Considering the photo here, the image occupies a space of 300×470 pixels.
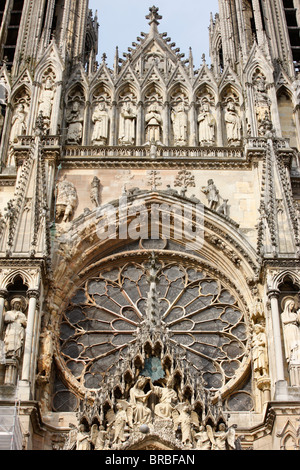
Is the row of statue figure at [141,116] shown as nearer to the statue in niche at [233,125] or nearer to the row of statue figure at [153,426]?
the statue in niche at [233,125]

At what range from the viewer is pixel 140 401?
15.7 metres

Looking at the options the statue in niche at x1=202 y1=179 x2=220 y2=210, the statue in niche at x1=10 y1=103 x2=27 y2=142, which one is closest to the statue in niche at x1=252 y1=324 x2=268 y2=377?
the statue in niche at x1=202 y1=179 x2=220 y2=210

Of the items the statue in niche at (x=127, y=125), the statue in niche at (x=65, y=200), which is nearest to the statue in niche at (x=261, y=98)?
the statue in niche at (x=127, y=125)

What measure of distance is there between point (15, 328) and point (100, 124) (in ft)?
20.2

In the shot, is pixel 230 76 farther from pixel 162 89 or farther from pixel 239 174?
pixel 239 174

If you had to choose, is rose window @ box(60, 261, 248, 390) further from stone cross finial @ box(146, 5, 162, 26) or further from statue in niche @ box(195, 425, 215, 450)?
→ stone cross finial @ box(146, 5, 162, 26)

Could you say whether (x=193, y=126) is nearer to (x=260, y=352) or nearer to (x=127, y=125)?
(x=127, y=125)

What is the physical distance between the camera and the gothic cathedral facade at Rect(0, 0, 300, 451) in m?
15.9

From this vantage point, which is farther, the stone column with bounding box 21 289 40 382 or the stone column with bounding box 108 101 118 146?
the stone column with bounding box 108 101 118 146

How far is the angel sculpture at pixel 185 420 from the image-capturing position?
49.8ft

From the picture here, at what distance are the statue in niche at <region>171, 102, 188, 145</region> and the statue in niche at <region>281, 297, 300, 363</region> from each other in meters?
5.11

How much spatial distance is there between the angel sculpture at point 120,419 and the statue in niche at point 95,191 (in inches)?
203

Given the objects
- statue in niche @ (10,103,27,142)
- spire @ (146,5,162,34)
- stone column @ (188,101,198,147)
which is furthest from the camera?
spire @ (146,5,162,34)

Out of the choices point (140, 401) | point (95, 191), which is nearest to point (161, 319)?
point (140, 401)
